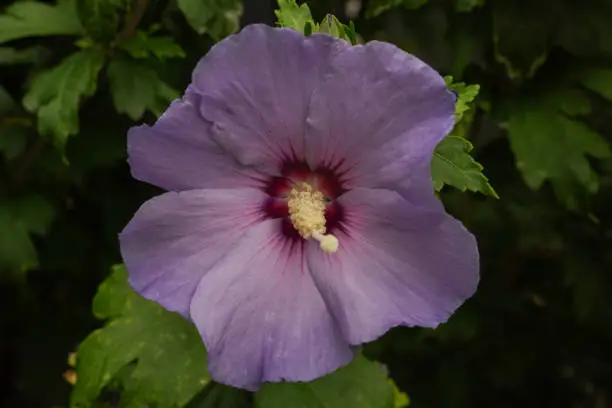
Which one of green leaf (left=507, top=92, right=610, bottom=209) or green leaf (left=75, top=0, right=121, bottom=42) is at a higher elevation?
green leaf (left=75, top=0, right=121, bottom=42)

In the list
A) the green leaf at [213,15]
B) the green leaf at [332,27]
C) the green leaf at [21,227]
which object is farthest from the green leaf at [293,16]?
the green leaf at [21,227]

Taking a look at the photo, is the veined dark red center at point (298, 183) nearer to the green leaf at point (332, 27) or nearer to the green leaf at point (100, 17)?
the green leaf at point (332, 27)

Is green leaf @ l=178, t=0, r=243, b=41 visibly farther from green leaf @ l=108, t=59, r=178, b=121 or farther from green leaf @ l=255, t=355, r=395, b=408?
green leaf @ l=255, t=355, r=395, b=408

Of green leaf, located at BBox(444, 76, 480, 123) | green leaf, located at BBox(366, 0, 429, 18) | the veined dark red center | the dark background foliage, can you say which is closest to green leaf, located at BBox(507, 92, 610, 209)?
the dark background foliage

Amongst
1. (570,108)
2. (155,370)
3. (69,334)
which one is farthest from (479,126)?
(69,334)

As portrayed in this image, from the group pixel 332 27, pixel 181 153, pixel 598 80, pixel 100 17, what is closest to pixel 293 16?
pixel 332 27

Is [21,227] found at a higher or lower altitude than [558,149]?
lower

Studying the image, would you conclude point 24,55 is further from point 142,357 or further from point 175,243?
point 175,243
